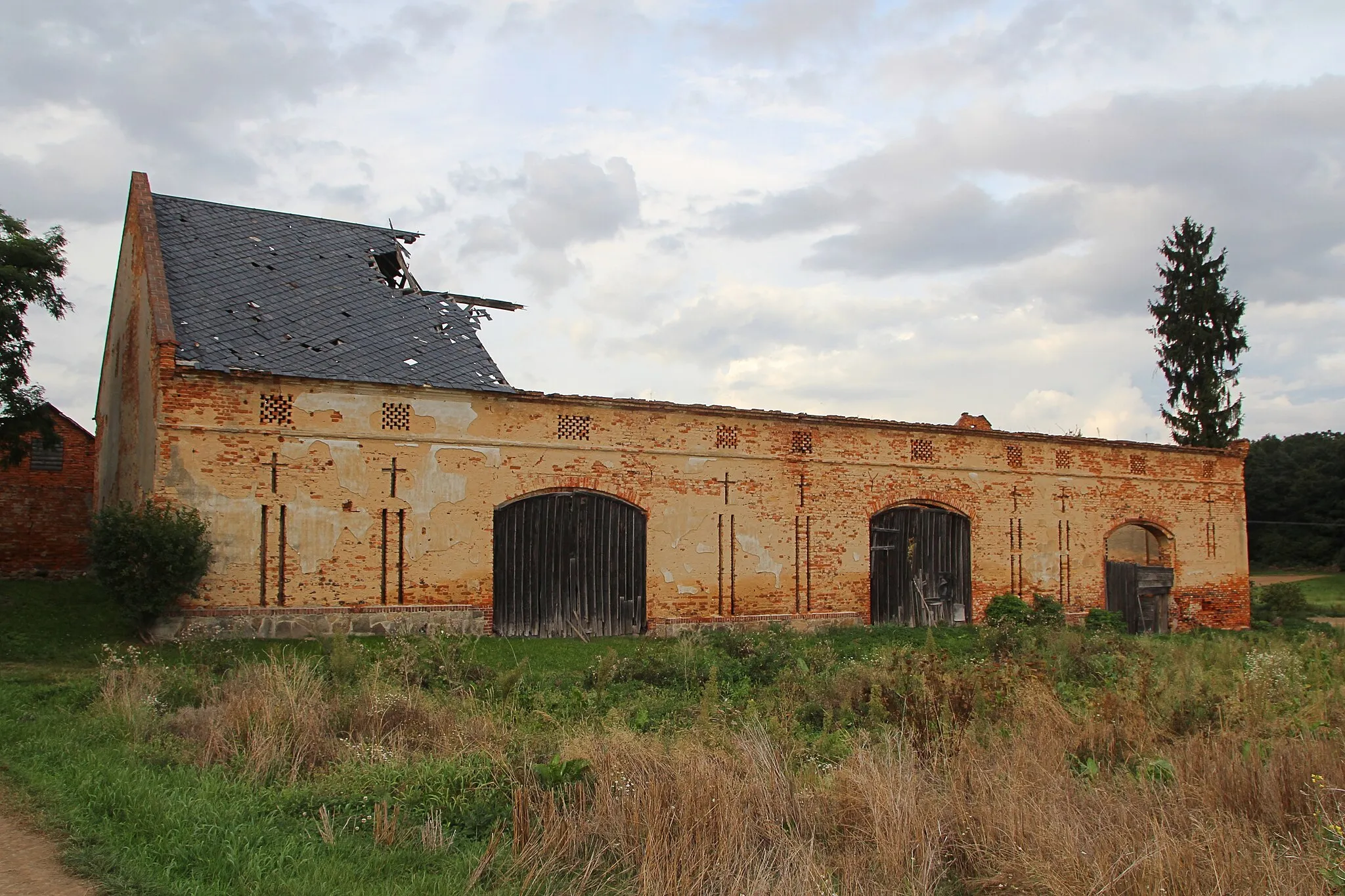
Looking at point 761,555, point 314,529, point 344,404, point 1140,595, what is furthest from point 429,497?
point 1140,595

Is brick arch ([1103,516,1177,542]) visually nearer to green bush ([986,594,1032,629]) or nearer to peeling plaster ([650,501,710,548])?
green bush ([986,594,1032,629])

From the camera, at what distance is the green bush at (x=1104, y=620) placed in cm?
2008

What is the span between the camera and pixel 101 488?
67.5 feet

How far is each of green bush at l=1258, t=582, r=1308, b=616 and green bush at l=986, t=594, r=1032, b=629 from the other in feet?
32.0

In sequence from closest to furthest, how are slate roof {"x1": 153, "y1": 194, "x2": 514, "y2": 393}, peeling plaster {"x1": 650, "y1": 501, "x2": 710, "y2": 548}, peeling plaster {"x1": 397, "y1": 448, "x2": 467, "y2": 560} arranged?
1. slate roof {"x1": 153, "y1": 194, "x2": 514, "y2": 393}
2. peeling plaster {"x1": 397, "y1": 448, "x2": 467, "y2": 560}
3. peeling plaster {"x1": 650, "y1": 501, "x2": 710, "y2": 548}

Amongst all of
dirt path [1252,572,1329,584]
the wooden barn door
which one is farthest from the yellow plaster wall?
dirt path [1252,572,1329,584]

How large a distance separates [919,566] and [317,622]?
11.3m

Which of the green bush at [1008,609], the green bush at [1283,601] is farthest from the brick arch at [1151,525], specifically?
the green bush at [1283,601]

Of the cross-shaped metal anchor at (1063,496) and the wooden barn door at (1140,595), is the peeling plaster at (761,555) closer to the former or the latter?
the cross-shaped metal anchor at (1063,496)

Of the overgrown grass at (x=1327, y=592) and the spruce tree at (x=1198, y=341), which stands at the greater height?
the spruce tree at (x=1198, y=341)

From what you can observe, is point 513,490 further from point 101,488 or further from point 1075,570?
point 1075,570

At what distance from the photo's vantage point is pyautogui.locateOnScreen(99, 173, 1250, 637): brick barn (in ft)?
46.6

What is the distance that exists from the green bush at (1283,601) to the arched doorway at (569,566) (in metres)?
18.0

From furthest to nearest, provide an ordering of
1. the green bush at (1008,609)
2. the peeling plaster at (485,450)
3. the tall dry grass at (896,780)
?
the green bush at (1008,609) → the peeling plaster at (485,450) → the tall dry grass at (896,780)
